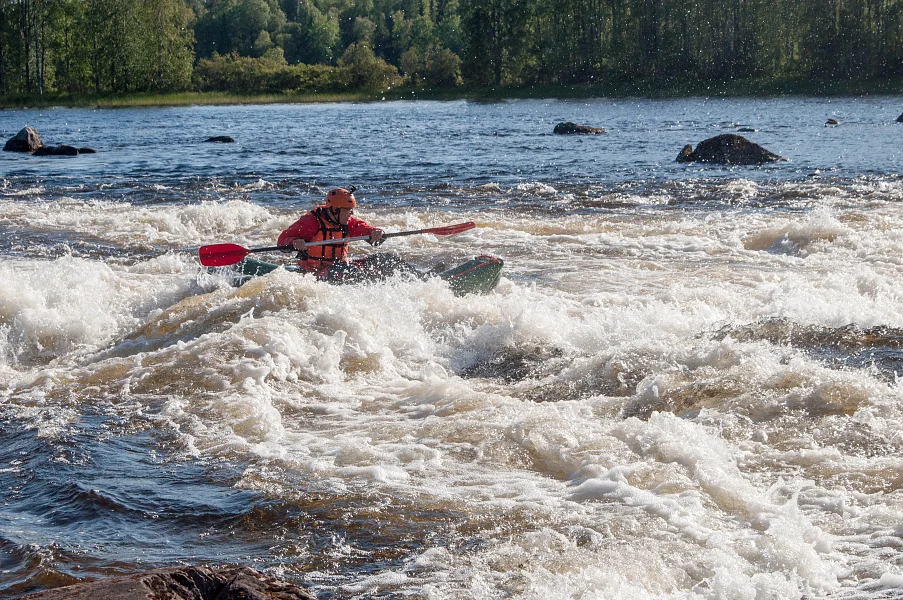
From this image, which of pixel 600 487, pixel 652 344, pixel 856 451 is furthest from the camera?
pixel 652 344

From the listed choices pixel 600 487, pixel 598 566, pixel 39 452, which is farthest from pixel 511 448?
pixel 39 452

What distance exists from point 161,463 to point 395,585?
221cm

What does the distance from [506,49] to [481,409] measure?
70028 mm

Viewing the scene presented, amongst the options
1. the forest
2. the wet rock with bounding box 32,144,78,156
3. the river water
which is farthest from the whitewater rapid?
the forest

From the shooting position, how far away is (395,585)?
4.27 meters

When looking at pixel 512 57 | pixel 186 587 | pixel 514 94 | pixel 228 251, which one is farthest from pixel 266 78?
pixel 186 587

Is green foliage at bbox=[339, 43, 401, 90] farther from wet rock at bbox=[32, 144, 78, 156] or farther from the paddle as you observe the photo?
the paddle

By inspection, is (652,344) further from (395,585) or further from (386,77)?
(386,77)

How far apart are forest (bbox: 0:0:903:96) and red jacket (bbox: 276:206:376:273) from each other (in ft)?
193

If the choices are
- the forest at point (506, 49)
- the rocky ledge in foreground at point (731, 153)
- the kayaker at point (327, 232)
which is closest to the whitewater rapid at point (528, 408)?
the kayaker at point (327, 232)

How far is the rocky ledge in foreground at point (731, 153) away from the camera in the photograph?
23.4 metres

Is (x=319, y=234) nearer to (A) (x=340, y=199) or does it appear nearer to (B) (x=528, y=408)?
(A) (x=340, y=199)

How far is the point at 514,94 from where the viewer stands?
67.8 meters

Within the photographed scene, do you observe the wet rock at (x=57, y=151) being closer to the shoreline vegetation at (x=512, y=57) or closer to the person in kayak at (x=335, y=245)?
the person in kayak at (x=335, y=245)
